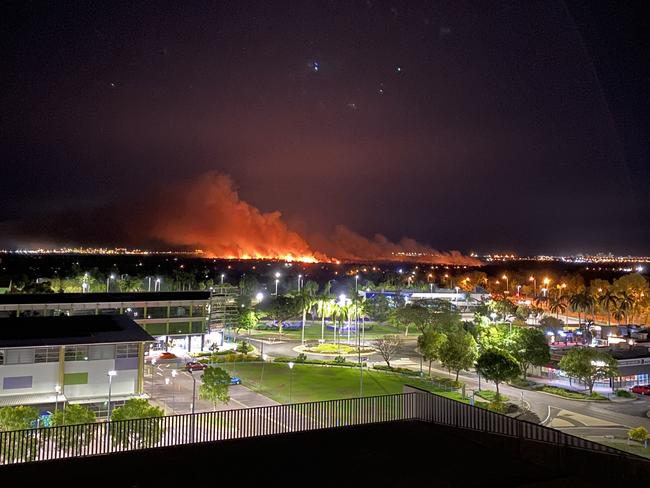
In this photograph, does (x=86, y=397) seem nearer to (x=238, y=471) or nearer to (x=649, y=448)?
(x=238, y=471)

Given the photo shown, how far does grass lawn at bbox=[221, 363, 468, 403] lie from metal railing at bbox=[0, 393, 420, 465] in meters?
14.1

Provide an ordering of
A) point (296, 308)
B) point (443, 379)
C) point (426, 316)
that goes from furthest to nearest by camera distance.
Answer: point (296, 308) → point (426, 316) → point (443, 379)

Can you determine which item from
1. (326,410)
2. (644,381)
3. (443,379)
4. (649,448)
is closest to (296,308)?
(443,379)

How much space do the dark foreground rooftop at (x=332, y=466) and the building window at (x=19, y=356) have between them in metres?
15.1

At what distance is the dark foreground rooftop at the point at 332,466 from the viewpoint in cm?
919

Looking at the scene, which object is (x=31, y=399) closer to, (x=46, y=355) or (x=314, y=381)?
(x=46, y=355)

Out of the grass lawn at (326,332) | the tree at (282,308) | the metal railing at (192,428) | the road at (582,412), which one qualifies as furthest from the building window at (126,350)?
the tree at (282,308)

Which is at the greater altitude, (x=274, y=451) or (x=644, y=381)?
(x=274, y=451)

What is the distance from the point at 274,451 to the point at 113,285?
68.4 metres

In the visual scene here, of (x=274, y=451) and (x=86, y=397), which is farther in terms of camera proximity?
(x=86, y=397)

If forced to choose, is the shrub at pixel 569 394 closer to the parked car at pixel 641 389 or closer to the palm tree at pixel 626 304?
the parked car at pixel 641 389

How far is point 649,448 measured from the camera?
2002cm

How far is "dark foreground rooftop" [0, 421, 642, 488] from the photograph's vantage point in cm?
919

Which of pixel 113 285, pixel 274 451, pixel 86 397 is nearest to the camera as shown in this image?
pixel 274 451
